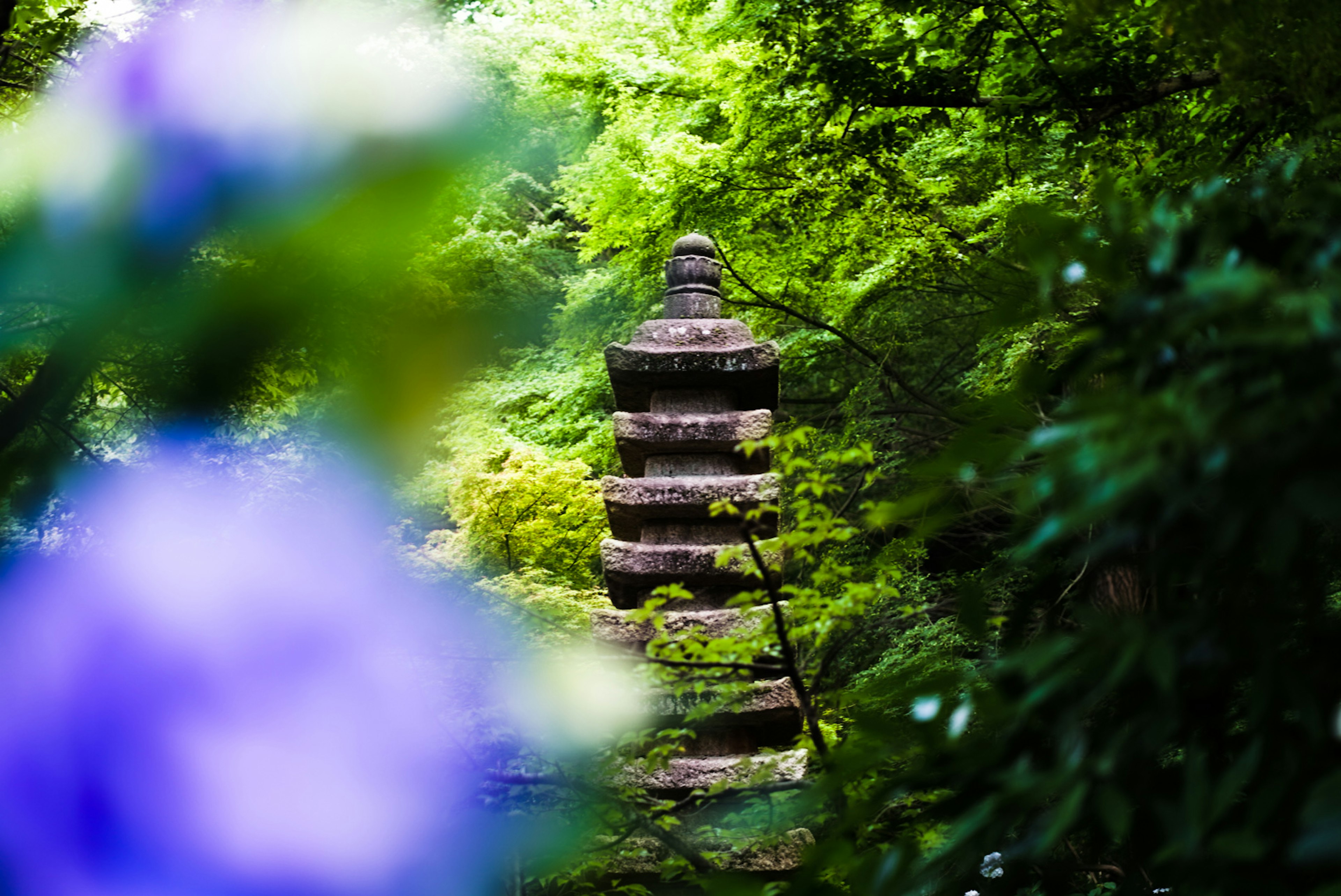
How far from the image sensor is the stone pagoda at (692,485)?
3.79m

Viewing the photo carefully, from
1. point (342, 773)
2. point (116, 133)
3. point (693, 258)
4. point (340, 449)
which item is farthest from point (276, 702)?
point (340, 449)

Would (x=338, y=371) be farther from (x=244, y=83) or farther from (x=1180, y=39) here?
(x=1180, y=39)

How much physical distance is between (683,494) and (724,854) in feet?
4.55

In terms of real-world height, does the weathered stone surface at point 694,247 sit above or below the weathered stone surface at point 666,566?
above

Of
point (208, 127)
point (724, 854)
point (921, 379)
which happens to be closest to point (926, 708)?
point (724, 854)

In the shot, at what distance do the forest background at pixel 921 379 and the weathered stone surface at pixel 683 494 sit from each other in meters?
0.43

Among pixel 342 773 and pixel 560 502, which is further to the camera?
pixel 560 502

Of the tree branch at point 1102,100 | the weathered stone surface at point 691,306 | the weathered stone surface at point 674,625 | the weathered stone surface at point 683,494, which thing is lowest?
the weathered stone surface at point 674,625

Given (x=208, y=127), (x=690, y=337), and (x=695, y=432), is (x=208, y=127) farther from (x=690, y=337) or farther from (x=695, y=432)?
(x=695, y=432)

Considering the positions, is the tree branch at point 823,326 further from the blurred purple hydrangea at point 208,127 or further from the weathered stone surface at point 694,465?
the weathered stone surface at point 694,465

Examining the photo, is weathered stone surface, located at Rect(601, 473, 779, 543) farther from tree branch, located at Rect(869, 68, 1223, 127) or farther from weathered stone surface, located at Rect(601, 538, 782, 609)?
tree branch, located at Rect(869, 68, 1223, 127)

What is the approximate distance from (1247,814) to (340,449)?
1077 centimetres

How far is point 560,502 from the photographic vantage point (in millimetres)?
9305

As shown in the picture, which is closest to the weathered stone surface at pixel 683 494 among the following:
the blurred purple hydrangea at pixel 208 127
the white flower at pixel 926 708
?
the blurred purple hydrangea at pixel 208 127
